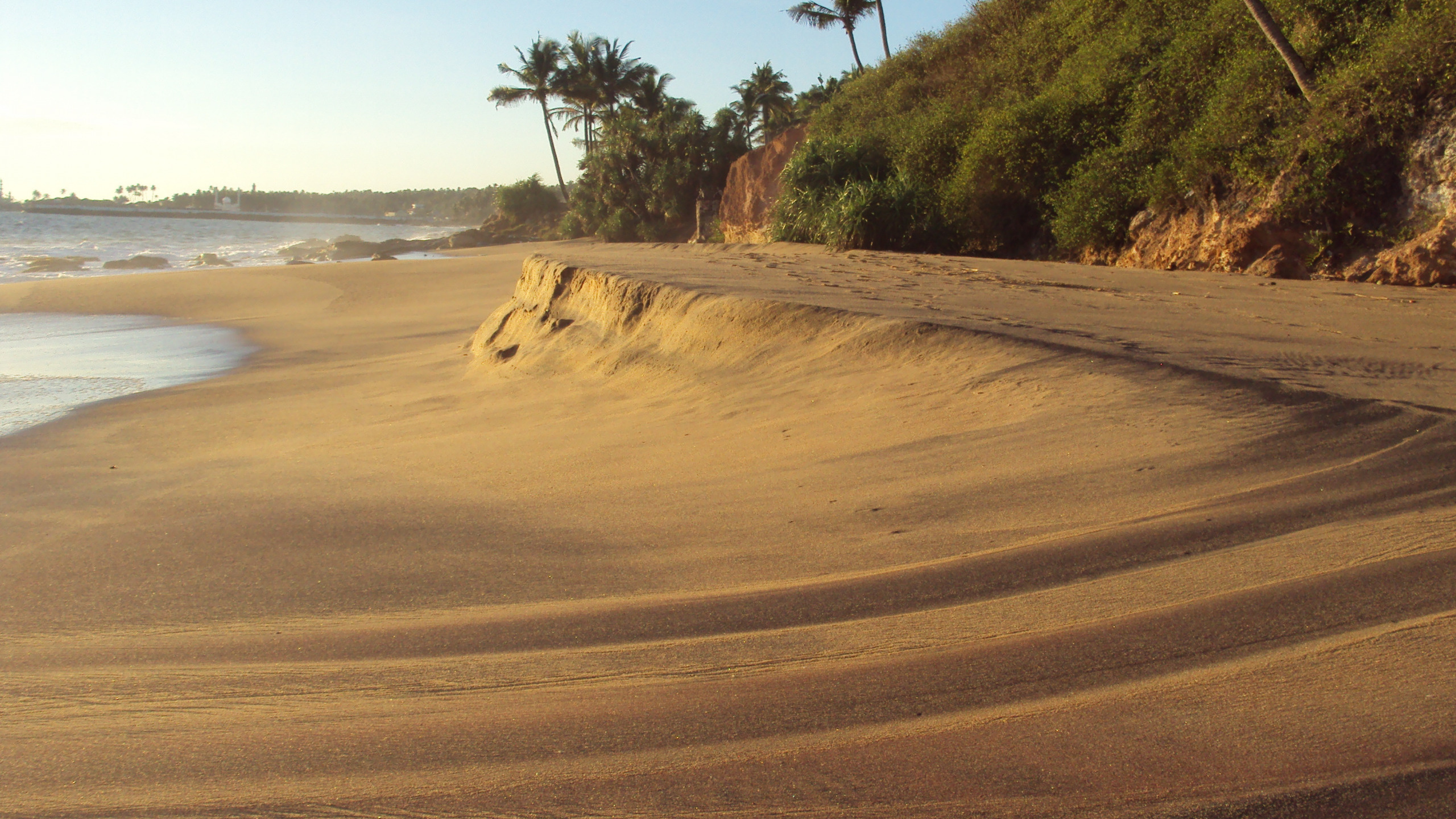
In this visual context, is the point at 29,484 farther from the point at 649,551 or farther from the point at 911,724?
the point at 911,724

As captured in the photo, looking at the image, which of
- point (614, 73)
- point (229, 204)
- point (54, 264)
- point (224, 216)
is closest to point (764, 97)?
Result: point (614, 73)

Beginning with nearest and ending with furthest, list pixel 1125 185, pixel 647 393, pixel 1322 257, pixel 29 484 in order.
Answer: pixel 29 484, pixel 647 393, pixel 1322 257, pixel 1125 185

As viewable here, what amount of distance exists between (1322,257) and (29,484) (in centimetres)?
1192

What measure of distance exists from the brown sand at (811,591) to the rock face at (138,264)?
37.9 m

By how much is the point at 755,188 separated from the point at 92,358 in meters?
15.6

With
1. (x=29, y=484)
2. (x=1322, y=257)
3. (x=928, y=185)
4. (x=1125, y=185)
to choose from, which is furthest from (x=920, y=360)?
(x=928, y=185)

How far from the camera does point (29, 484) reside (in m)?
6.39

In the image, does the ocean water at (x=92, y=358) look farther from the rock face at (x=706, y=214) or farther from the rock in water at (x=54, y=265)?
the rock in water at (x=54, y=265)

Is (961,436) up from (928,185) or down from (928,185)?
down

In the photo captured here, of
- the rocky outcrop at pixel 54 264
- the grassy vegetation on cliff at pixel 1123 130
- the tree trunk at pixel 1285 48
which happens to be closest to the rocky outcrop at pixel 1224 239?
the grassy vegetation on cliff at pixel 1123 130

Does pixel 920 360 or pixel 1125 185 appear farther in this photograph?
pixel 1125 185

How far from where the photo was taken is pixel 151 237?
66.8 m

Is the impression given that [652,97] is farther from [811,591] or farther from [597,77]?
[811,591]

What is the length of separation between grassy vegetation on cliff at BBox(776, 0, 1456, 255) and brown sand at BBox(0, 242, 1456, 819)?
12.0ft
